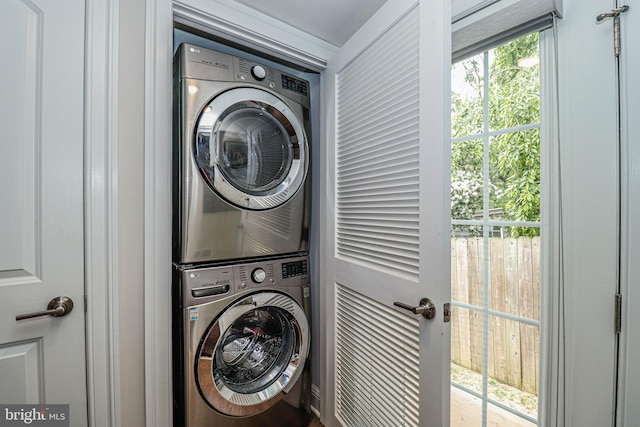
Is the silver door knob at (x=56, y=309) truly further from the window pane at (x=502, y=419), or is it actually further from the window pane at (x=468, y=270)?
the window pane at (x=502, y=419)

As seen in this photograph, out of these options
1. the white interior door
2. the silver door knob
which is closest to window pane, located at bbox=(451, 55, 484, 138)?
the white interior door

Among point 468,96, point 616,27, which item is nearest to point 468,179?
point 468,96

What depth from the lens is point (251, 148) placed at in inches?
54.7

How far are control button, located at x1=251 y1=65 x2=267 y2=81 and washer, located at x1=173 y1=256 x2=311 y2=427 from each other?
36.1 inches

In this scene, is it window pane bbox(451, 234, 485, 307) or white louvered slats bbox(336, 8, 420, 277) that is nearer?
white louvered slats bbox(336, 8, 420, 277)

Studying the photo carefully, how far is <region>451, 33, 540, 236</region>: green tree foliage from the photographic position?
45.5 inches

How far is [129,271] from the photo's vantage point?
1.11m

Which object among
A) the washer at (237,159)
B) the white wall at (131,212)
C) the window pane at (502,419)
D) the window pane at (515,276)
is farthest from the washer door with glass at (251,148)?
the window pane at (502,419)

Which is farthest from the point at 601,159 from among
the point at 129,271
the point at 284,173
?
the point at 129,271

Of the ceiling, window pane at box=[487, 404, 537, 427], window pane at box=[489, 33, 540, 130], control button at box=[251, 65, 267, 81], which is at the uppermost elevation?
the ceiling

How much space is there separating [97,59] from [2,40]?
247mm

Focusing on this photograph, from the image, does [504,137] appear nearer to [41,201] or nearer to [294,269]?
[294,269]

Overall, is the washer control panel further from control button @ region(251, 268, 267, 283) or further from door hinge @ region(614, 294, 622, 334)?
door hinge @ region(614, 294, 622, 334)

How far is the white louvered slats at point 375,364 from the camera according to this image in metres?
1.03
